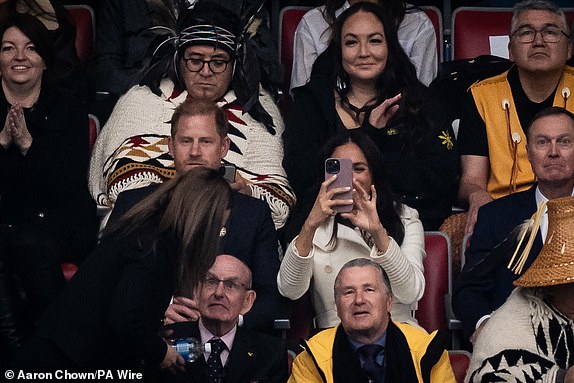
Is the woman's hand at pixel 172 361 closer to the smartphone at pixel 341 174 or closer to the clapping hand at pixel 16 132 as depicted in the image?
the smartphone at pixel 341 174

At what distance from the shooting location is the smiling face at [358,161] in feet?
21.6

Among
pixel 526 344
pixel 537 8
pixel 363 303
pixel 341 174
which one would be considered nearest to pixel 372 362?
pixel 363 303

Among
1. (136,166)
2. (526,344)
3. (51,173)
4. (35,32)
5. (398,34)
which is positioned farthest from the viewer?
(398,34)

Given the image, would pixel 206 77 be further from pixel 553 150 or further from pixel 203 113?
pixel 553 150

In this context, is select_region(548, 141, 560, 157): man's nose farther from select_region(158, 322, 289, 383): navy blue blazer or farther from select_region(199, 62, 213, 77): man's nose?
select_region(199, 62, 213, 77): man's nose

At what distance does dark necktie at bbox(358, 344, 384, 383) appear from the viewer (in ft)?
19.0

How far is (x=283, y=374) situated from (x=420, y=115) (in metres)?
1.75

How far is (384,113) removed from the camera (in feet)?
23.5

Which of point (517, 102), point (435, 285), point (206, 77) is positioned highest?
point (206, 77)

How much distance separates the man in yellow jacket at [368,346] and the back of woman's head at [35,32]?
2.09 metres

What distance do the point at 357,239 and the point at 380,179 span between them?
0.30 meters

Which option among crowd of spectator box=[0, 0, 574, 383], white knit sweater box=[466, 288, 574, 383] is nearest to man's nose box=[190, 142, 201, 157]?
crowd of spectator box=[0, 0, 574, 383]

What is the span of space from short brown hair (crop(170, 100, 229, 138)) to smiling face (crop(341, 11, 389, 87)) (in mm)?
815

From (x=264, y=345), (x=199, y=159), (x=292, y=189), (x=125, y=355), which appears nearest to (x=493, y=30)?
(x=292, y=189)
